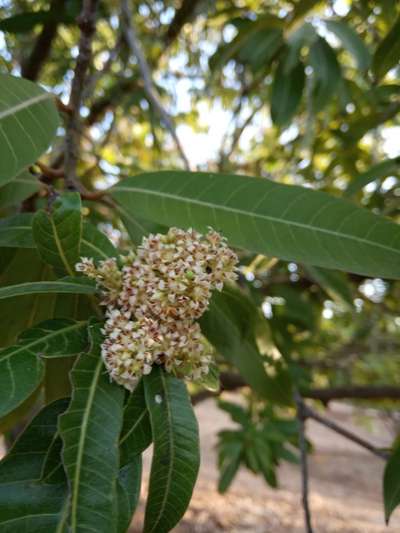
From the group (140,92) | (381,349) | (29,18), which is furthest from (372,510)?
(29,18)

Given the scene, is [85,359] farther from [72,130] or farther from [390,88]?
[390,88]

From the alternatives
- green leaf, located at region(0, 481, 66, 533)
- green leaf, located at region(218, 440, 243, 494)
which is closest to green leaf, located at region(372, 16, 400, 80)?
green leaf, located at region(0, 481, 66, 533)

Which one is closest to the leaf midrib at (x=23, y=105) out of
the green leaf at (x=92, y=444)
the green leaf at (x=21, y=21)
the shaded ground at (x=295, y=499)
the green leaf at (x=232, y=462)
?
the green leaf at (x=92, y=444)

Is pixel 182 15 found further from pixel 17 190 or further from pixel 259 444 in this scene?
pixel 259 444

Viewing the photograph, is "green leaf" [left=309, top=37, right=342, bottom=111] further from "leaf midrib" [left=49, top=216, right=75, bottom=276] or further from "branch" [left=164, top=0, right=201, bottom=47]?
"leaf midrib" [left=49, top=216, right=75, bottom=276]

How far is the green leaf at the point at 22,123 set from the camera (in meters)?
0.79

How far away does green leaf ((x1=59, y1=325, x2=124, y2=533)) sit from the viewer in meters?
0.59

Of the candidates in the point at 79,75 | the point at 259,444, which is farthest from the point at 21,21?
the point at 259,444

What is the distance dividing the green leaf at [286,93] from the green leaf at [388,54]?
706mm

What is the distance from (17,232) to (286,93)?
56.6 inches

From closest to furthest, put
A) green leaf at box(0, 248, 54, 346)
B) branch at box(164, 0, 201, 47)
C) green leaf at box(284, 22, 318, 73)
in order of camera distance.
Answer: green leaf at box(0, 248, 54, 346) → green leaf at box(284, 22, 318, 73) → branch at box(164, 0, 201, 47)

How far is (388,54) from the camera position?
124cm

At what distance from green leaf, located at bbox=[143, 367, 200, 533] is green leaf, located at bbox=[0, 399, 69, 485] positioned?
13 cm

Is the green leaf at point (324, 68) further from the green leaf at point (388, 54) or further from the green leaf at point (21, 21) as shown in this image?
the green leaf at point (21, 21)
